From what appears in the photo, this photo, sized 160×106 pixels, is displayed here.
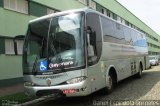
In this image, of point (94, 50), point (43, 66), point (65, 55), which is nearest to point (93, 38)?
point (94, 50)

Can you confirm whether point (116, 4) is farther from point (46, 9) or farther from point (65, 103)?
point (65, 103)

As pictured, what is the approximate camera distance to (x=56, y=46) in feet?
32.9

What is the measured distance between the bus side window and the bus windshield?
421mm

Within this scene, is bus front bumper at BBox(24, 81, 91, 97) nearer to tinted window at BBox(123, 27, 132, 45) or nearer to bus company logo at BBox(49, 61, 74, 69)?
bus company logo at BBox(49, 61, 74, 69)

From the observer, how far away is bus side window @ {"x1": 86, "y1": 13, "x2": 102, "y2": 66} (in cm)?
1035

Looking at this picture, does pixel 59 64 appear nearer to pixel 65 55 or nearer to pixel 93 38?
pixel 65 55

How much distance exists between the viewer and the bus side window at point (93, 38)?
10.4 m

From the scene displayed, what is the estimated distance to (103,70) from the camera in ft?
38.2

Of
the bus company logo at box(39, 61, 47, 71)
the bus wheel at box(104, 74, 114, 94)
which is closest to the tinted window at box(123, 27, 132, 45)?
the bus wheel at box(104, 74, 114, 94)

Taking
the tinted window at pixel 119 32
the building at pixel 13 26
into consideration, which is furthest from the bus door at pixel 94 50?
the building at pixel 13 26

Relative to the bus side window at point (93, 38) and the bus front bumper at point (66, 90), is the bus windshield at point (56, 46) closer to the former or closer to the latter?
the bus side window at point (93, 38)

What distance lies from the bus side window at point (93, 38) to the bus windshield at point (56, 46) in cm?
42

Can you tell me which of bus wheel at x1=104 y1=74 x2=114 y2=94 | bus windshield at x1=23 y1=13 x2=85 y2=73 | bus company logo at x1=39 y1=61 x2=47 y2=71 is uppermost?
bus windshield at x1=23 y1=13 x2=85 y2=73

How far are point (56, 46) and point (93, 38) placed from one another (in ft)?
4.59
